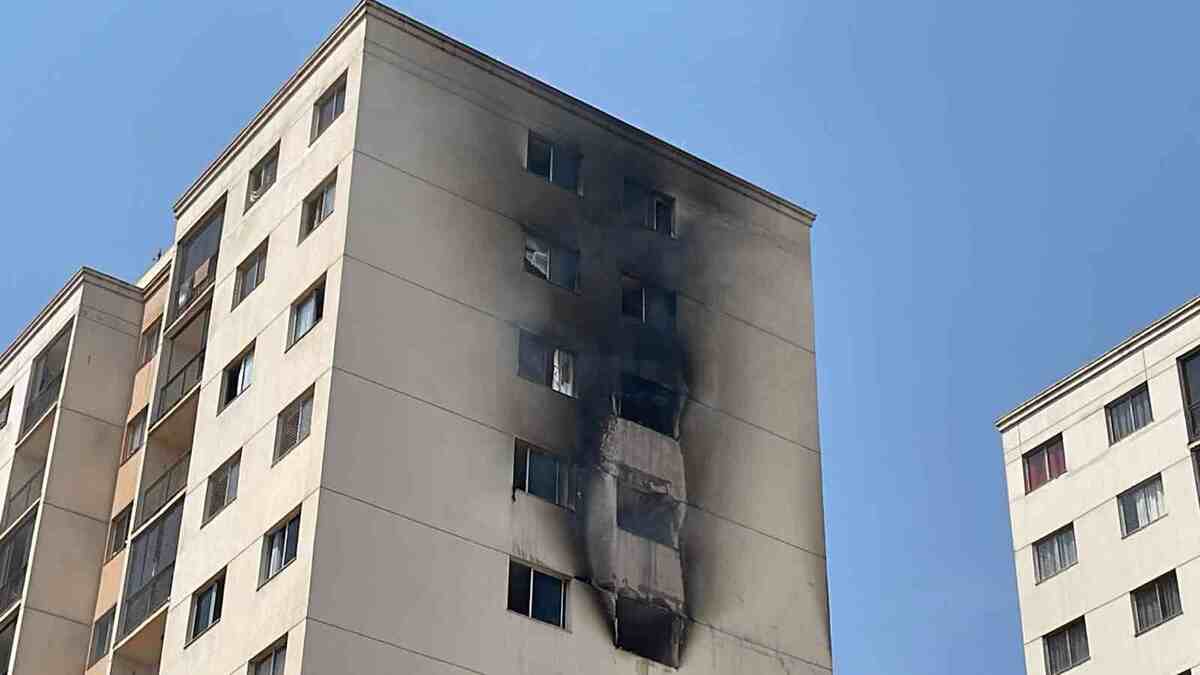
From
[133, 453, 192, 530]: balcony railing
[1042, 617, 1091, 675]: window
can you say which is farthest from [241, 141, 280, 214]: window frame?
[1042, 617, 1091, 675]: window

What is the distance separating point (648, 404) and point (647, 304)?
3055 mm

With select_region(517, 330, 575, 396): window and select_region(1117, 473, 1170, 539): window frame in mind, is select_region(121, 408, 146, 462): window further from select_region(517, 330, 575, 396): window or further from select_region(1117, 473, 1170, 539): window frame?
select_region(1117, 473, 1170, 539): window frame

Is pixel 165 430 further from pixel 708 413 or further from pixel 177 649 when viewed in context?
pixel 708 413

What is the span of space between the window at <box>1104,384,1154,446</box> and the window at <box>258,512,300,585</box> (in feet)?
115

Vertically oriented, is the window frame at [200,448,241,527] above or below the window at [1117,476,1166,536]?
below

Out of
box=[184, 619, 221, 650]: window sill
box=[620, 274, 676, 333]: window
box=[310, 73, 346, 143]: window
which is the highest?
box=[310, 73, 346, 143]: window

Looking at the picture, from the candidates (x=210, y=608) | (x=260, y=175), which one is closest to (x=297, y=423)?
(x=210, y=608)

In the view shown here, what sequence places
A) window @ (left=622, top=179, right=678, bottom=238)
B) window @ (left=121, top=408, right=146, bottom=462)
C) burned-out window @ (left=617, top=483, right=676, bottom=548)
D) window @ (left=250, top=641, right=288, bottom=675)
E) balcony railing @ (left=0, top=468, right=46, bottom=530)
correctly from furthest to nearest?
1. balcony railing @ (left=0, top=468, right=46, bottom=530)
2. window @ (left=121, top=408, right=146, bottom=462)
3. window @ (left=622, top=179, right=678, bottom=238)
4. burned-out window @ (left=617, top=483, right=676, bottom=548)
5. window @ (left=250, top=641, right=288, bottom=675)

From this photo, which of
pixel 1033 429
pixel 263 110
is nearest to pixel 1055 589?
pixel 1033 429

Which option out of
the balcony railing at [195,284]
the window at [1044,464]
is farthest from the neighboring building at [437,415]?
the window at [1044,464]

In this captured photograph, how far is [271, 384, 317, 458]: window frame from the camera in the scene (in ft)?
157

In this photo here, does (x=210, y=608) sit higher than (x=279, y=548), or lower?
lower

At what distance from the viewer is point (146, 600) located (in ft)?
173

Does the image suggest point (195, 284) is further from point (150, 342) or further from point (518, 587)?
point (518, 587)
